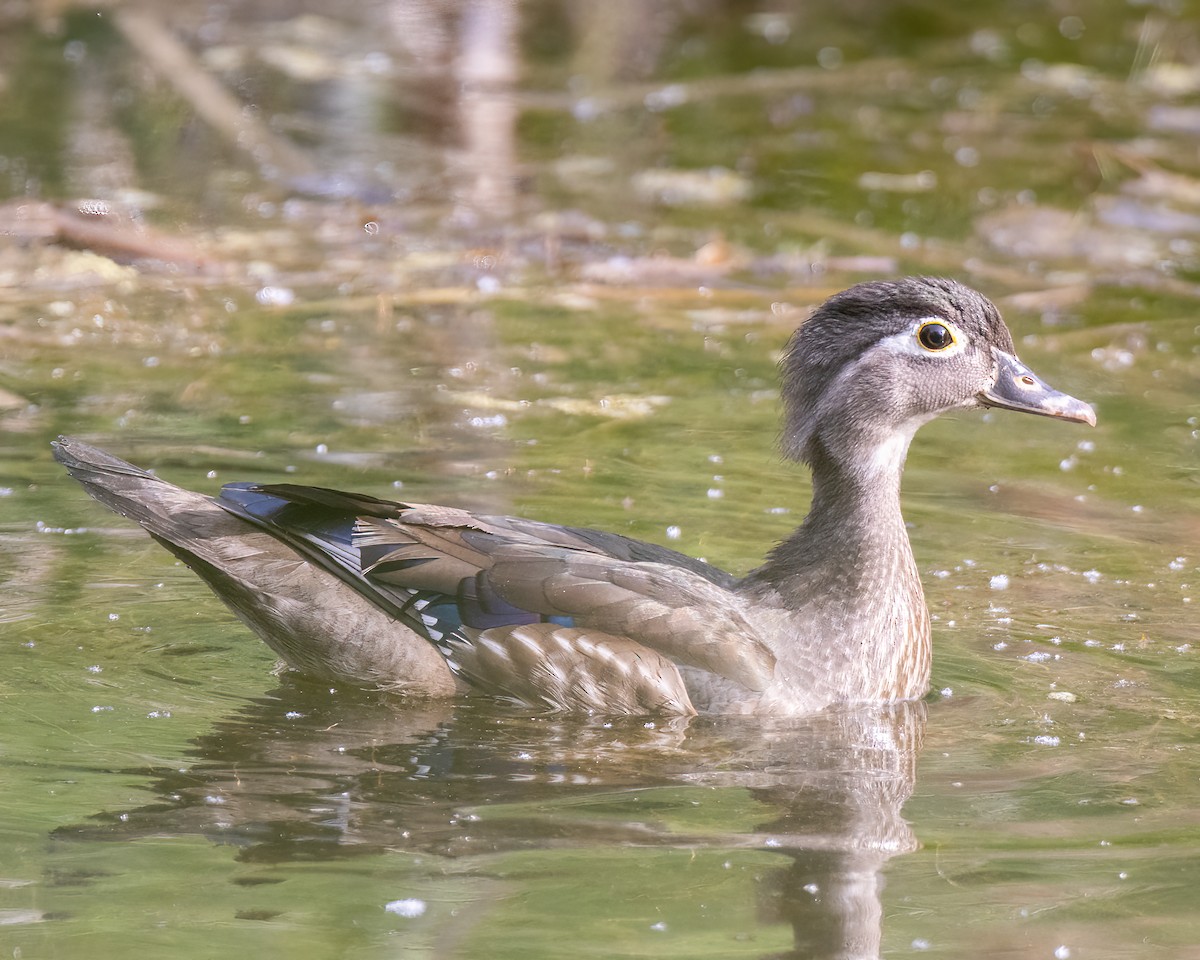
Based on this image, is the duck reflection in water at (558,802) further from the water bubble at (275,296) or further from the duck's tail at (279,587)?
the water bubble at (275,296)

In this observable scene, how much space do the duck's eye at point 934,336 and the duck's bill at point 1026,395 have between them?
0.21m

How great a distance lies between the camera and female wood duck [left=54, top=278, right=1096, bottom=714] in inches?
255

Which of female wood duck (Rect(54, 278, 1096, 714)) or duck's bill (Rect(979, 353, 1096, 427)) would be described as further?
duck's bill (Rect(979, 353, 1096, 427))

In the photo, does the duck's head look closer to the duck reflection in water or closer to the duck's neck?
the duck's neck

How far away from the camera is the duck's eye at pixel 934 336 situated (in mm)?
6855

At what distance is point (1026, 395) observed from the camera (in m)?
6.91

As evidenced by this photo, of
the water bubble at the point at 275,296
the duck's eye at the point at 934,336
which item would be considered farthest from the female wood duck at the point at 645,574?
the water bubble at the point at 275,296

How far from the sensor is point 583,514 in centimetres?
816

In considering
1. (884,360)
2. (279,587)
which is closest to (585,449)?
(884,360)

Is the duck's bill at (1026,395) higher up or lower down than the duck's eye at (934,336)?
lower down

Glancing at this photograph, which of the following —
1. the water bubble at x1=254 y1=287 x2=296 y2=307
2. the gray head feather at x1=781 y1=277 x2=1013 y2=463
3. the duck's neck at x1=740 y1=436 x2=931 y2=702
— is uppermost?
the gray head feather at x1=781 y1=277 x2=1013 y2=463

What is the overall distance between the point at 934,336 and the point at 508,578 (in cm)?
175

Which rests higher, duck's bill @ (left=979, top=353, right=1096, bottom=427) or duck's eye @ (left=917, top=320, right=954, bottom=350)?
duck's eye @ (left=917, top=320, right=954, bottom=350)

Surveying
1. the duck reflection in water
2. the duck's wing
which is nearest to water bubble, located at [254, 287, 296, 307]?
the duck's wing
